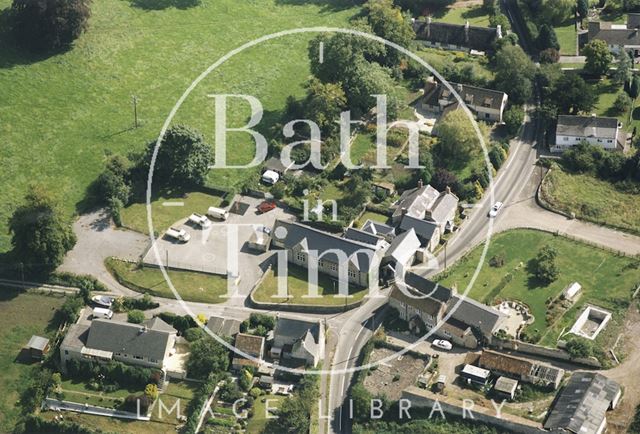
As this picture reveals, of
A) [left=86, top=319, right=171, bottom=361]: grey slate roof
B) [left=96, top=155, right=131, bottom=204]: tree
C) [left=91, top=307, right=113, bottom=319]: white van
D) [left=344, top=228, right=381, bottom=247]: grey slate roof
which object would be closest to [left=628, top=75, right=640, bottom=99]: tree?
[left=344, top=228, right=381, bottom=247]: grey slate roof

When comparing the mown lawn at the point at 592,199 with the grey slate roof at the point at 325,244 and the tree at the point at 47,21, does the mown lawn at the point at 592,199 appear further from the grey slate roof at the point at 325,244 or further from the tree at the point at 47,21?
the tree at the point at 47,21

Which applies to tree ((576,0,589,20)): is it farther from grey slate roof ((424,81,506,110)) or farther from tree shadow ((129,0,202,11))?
tree shadow ((129,0,202,11))

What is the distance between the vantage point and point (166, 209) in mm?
130750

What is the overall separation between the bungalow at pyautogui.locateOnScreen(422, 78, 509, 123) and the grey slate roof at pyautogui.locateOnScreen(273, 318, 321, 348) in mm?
47706

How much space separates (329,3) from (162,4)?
2748 cm

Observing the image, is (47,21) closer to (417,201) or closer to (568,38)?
(417,201)

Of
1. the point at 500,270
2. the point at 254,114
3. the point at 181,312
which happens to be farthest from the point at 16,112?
the point at 500,270

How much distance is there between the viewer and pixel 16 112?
140875mm

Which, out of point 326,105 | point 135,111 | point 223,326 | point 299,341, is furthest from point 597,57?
point 223,326

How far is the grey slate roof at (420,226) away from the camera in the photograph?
124812 mm

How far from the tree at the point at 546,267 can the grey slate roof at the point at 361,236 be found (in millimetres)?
17925

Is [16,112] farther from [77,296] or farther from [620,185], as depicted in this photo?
[620,185]

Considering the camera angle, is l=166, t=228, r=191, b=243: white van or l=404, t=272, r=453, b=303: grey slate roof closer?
l=404, t=272, r=453, b=303: grey slate roof

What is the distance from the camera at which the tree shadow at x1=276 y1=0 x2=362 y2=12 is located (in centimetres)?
17600
